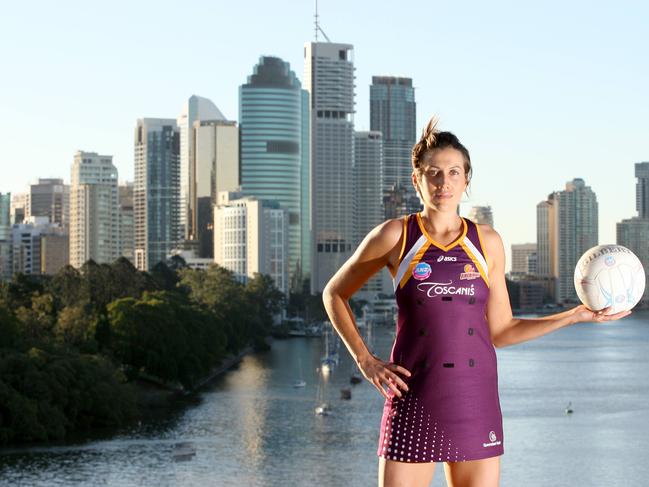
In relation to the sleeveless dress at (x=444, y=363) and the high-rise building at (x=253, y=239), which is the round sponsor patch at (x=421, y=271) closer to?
the sleeveless dress at (x=444, y=363)

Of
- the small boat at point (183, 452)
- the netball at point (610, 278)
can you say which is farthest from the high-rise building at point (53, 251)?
the netball at point (610, 278)

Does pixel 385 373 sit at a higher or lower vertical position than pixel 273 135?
lower

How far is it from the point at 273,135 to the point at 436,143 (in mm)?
176473

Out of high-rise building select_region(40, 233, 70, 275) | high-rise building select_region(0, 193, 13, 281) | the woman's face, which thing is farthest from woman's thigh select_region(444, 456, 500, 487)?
high-rise building select_region(40, 233, 70, 275)

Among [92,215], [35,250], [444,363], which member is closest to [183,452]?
[444,363]

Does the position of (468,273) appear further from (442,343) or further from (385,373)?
(385,373)

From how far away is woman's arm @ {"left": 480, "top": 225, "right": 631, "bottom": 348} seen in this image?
15.8 feet

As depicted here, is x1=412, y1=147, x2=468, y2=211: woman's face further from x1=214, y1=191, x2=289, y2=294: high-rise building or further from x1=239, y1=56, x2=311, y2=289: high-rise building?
x1=239, y1=56, x2=311, y2=289: high-rise building

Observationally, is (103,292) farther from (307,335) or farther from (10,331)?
(307,335)

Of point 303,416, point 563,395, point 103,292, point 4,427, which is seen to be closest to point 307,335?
point 103,292

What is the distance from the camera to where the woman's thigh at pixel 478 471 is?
4.69 metres

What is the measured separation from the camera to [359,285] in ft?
16.1

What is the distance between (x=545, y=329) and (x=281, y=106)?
179 meters

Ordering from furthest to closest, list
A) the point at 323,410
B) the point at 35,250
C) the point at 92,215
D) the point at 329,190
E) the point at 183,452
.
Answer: the point at 329,190 < the point at 92,215 < the point at 35,250 < the point at 323,410 < the point at 183,452
